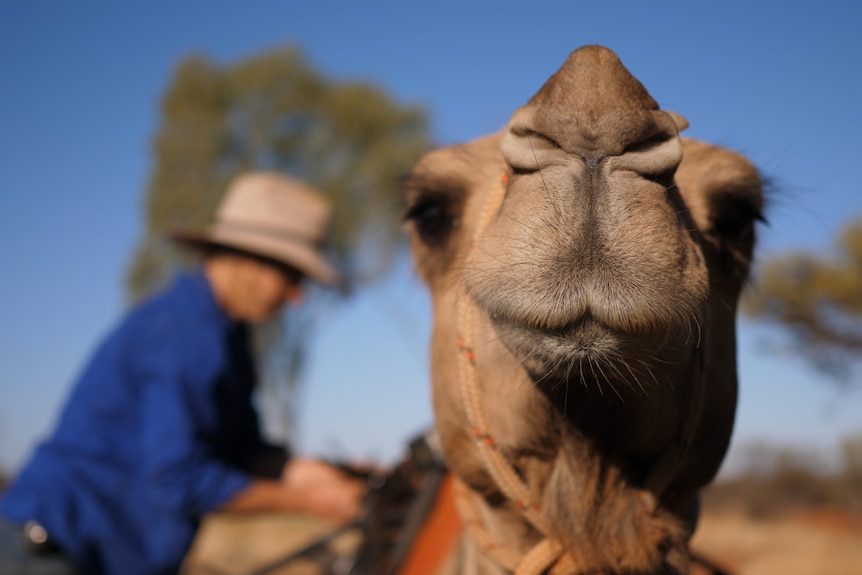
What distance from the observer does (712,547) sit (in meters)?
7.44

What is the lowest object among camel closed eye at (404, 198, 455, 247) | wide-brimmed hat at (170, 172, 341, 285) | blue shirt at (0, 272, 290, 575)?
blue shirt at (0, 272, 290, 575)

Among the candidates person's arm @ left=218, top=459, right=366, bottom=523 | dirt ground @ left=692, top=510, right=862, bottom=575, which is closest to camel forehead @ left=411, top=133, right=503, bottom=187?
person's arm @ left=218, top=459, right=366, bottom=523

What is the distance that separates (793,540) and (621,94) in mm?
7611

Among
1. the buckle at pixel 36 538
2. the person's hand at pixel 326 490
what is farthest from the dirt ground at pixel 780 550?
the buckle at pixel 36 538

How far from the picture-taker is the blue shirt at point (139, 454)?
3521 millimetres

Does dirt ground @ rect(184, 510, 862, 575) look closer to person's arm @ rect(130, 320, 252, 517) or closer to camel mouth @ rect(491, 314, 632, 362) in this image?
person's arm @ rect(130, 320, 252, 517)

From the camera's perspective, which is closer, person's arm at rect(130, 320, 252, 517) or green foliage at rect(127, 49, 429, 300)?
person's arm at rect(130, 320, 252, 517)

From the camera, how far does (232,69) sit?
21.7 meters

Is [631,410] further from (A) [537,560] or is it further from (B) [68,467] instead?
(B) [68,467]

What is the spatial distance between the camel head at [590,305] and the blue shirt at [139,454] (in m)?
1.80

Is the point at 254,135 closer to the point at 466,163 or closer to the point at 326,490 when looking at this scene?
the point at 326,490

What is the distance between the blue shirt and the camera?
352 centimetres

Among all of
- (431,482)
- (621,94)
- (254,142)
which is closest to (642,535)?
(621,94)

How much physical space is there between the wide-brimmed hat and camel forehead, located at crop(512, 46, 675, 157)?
3.21m
